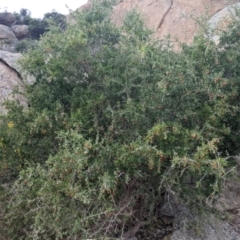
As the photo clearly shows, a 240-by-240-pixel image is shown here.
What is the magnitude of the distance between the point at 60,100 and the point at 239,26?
9.37 feet

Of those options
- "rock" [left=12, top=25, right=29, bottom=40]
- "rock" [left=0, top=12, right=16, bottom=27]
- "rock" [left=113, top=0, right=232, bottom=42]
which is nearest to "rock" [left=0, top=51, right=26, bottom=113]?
"rock" [left=113, top=0, right=232, bottom=42]

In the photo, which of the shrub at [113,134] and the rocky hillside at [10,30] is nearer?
the shrub at [113,134]

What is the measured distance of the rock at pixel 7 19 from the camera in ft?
82.3

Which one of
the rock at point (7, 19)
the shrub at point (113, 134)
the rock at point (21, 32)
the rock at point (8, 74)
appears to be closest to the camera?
the shrub at point (113, 134)

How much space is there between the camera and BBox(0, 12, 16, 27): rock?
25094 millimetres

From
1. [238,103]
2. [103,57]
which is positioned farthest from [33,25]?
[238,103]

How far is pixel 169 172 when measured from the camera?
4938 millimetres

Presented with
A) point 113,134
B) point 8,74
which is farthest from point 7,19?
point 113,134

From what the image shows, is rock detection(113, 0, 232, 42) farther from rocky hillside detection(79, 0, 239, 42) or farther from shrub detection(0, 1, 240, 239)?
shrub detection(0, 1, 240, 239)

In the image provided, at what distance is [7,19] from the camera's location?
2519 cm

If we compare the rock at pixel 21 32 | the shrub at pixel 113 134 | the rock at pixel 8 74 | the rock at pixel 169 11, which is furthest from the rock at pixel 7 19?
the shrub at pixel 113 134

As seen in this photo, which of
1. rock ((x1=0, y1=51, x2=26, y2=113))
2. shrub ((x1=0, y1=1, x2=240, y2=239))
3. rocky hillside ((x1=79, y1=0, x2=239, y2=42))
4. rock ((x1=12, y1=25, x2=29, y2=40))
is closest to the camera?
shrub ((x1=0, y1=1, x2=240, y2=239))

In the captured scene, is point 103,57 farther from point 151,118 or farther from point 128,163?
point 128,163

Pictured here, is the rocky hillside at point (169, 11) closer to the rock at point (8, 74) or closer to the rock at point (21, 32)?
the rock at point (8, 74)
